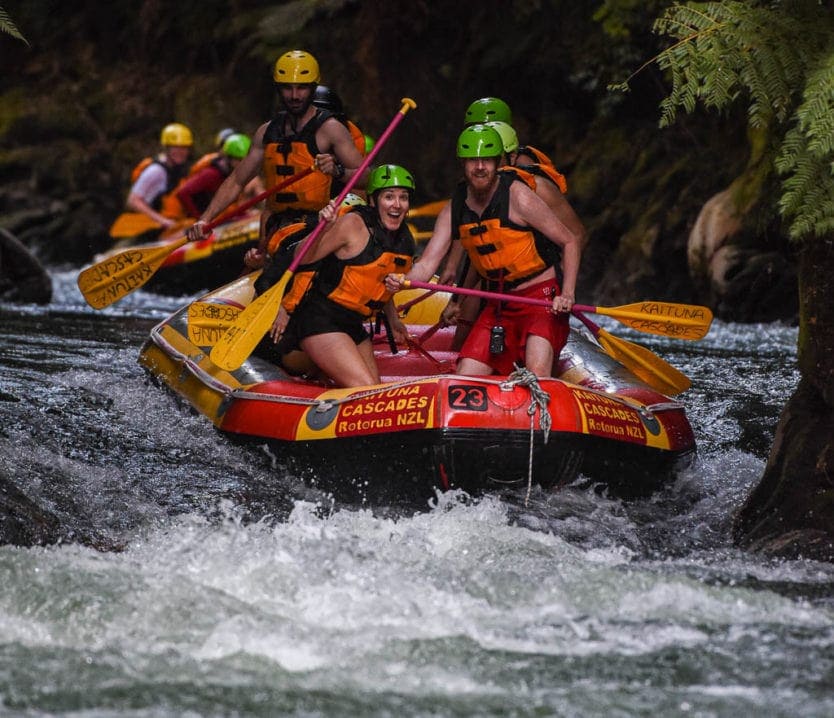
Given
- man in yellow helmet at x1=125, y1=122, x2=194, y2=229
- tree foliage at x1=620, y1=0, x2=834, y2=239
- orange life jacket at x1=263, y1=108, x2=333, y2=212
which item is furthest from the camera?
man in yellow helmet at x1=125, y1=122, x2=194, y2=229

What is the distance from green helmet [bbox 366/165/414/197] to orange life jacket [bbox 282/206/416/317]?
0.13m

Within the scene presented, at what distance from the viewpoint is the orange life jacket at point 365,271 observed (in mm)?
6844

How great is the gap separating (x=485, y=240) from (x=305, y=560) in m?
2.37

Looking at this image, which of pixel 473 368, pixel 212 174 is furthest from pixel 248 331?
pixel 212 174

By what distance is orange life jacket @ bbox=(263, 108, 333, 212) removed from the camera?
8172 millimetres

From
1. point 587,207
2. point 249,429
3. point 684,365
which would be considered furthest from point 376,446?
point 587,207

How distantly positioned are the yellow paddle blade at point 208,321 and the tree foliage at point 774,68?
11.1 ft

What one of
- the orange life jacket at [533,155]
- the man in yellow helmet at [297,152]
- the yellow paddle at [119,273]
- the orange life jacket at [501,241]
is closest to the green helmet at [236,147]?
the yellow paddle at [119,273]

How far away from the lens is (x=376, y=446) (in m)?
6.20

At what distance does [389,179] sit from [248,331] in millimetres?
1026

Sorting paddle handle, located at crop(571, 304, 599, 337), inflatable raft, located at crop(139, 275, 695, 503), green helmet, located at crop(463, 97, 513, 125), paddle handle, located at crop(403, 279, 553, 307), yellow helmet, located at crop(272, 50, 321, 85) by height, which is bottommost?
inflatable raft, located at crop(139, 275, 695, 503)

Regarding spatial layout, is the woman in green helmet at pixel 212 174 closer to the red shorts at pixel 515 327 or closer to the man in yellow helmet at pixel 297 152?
the man in yellow helmet at pixel 297 152

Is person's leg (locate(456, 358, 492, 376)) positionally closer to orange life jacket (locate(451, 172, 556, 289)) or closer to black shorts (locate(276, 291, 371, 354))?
orange life jacket (locate(451, 172, 556, 289))

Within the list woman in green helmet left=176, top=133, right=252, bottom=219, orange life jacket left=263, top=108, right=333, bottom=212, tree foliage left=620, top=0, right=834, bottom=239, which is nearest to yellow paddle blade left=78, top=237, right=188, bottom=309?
orange life jacket left=263, top=108, right=333, bottom=212
